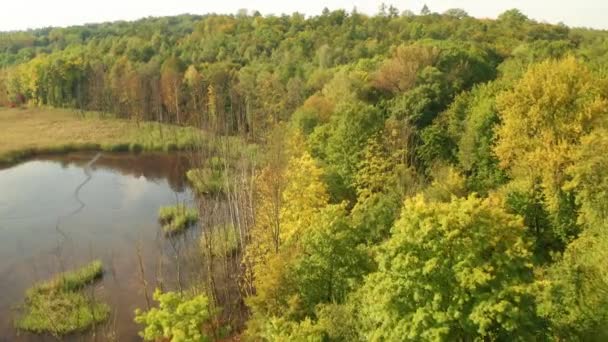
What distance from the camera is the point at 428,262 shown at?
17.2 metres

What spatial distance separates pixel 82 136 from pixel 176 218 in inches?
1551

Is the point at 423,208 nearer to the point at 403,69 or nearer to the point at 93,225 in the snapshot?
the point at 403,69

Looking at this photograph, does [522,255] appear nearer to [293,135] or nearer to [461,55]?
[293,135]

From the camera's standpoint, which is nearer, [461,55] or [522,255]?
[522,255]

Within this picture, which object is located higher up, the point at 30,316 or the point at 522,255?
the point at 522,255

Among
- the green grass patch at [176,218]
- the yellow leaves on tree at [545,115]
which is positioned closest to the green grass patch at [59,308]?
the green grass patch at [176,218]

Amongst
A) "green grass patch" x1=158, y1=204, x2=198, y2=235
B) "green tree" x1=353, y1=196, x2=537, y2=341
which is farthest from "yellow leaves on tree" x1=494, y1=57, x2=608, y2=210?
"green grass patch" x1=158, y1=204, x2=198, y2=235

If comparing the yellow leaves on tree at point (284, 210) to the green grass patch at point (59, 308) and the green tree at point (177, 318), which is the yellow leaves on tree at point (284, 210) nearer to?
the green tree at point (177, 318)

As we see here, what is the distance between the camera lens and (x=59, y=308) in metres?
30.2

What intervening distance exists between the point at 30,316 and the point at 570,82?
34.1 metres

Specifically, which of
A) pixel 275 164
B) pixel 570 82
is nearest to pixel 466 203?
pixel 275 164

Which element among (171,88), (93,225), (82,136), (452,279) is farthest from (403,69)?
(82,136)

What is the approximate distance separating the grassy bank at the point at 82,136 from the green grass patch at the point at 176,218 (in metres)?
17.6

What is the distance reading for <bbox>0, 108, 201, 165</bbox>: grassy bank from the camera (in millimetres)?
69312
